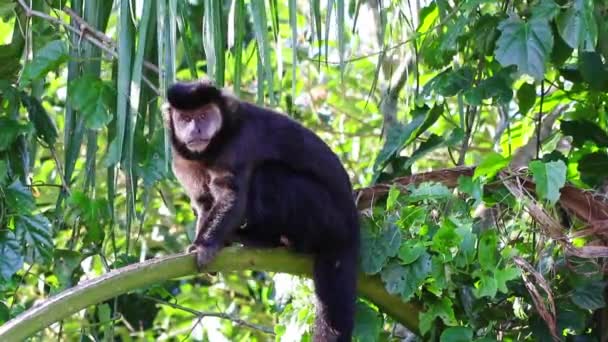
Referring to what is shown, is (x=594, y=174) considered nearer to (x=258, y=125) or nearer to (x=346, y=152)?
(x=258, y=125)

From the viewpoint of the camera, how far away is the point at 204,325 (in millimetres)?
5543

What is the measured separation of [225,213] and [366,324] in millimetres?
676

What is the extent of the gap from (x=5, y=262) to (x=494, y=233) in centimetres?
170

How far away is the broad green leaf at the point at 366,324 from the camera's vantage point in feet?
13.4

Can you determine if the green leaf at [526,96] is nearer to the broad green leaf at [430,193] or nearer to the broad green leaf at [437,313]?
the broad green leaf at [430,193]

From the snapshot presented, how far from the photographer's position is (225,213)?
418 centimetres

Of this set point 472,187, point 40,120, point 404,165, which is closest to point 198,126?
point 40,120

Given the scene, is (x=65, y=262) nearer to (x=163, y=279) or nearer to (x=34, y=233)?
(x=34, y=233)

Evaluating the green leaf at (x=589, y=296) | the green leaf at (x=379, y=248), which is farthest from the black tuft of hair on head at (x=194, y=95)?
the green leaf at (x=589, y=296)

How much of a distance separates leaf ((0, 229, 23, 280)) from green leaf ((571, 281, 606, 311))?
199 cm

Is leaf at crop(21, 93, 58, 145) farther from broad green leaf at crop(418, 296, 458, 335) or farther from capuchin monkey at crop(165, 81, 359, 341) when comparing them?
broad green leaf at crop(418, 296, 458, 335)

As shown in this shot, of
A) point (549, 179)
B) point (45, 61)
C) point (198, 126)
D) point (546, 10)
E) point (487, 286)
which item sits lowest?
point (487, 286)

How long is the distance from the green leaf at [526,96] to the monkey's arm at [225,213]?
1.34 metres

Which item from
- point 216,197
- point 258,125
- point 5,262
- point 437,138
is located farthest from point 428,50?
point 5,262
